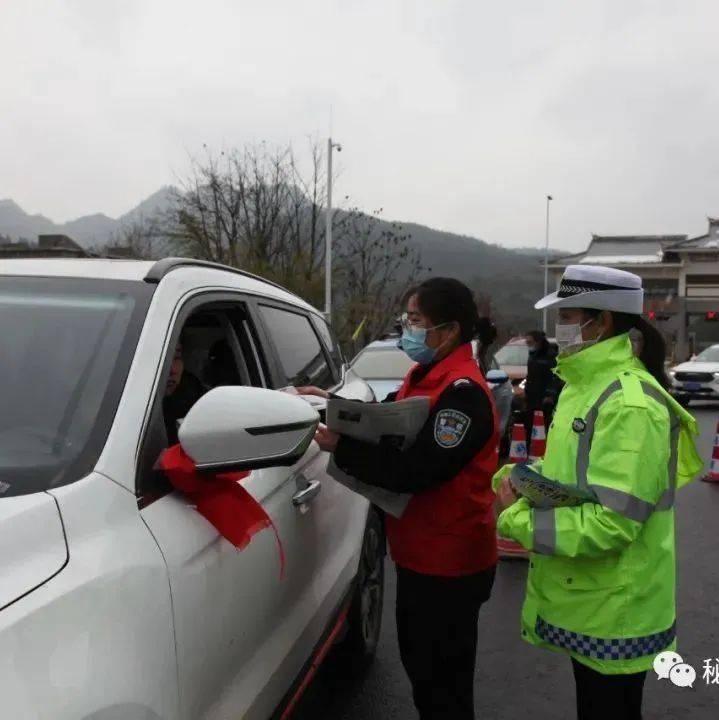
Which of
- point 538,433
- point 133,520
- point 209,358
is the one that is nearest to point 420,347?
point 209,358

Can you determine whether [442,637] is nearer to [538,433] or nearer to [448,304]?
[448,304]

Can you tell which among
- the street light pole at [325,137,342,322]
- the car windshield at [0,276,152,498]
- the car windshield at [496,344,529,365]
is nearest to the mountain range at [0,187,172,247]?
the street light pole at [325,137,342,322]

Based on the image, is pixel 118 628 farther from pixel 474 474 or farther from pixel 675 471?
pixel 675 471

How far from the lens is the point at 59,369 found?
6.03 ft

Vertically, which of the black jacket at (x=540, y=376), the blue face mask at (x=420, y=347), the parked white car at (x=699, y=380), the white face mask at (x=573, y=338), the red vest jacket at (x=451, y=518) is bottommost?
the parked white car at (x=699, y=380)

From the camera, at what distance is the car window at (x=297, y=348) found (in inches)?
118

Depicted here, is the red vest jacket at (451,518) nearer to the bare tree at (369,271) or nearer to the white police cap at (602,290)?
the white police cap at (602,290)

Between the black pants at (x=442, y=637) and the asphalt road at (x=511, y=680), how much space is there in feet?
3.08

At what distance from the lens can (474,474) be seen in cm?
248

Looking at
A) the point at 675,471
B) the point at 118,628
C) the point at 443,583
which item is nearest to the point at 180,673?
the point at 118,628

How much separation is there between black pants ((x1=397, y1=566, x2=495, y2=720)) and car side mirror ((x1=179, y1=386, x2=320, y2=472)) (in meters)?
0.93

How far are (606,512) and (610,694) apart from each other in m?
0.58

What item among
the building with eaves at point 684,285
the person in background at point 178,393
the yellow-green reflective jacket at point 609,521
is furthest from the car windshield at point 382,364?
the building with eaves at point 684,285

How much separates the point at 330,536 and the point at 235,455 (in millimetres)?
1331
